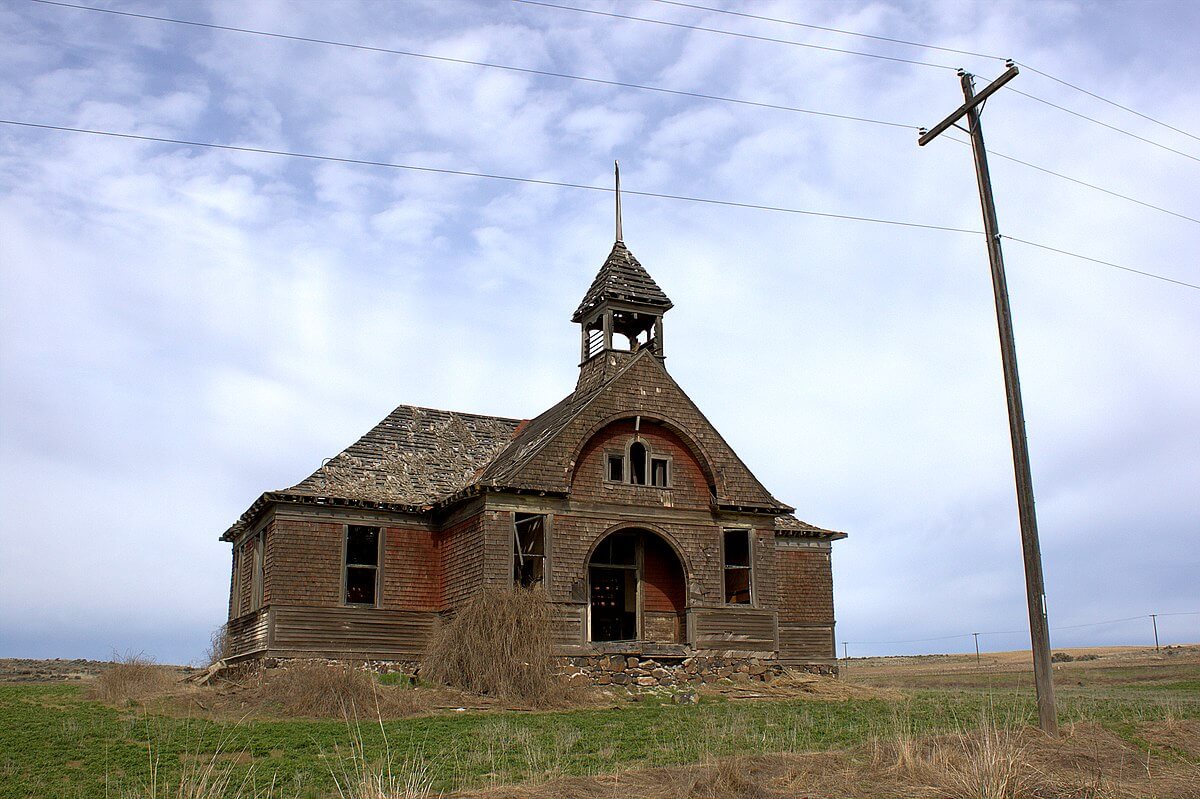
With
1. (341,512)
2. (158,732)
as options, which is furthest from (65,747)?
(341,512)

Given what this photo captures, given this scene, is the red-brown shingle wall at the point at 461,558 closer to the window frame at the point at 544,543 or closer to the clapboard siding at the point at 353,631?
the window frame at the point at 544,543

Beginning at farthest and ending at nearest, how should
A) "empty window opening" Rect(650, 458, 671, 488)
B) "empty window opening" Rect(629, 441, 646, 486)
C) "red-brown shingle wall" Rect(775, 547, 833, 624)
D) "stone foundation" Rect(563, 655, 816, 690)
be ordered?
1. "red-brown shingle wall" Rect(775, 547, 833, 624)
2. "empty window opening" Rect(650, 458, 671, 488)
3. "empty window opening" Rect(629, 441, 646, 486)
4. "stone foundation" Rect(563, 655, 816, 690)

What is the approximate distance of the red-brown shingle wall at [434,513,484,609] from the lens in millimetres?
26812

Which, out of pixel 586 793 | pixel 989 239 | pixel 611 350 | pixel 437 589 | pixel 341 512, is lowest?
pixel 586 793

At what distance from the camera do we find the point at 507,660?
23.5m

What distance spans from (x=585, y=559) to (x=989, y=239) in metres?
13.3

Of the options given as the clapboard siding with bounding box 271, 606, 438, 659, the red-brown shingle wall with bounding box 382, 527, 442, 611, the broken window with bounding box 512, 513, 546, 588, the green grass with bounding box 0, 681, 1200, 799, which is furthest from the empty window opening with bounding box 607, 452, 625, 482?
the green grass with bounding box 0, 681, 1200, 799

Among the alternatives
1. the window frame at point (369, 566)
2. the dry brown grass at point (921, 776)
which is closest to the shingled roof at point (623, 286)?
the window frame at point (369, 566)

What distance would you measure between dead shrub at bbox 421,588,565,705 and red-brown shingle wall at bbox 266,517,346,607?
4.17 metres

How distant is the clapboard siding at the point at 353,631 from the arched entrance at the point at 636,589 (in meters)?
4.68

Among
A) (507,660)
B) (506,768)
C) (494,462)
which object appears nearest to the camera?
(506,768)

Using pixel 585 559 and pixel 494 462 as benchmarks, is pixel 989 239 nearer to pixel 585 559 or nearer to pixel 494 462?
pixel 585 559

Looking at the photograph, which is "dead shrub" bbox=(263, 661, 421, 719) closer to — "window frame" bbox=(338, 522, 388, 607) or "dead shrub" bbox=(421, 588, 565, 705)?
"dead shrub" bbox=(421, 588, 565, 705)

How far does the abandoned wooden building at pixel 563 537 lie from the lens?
27.0 meters
